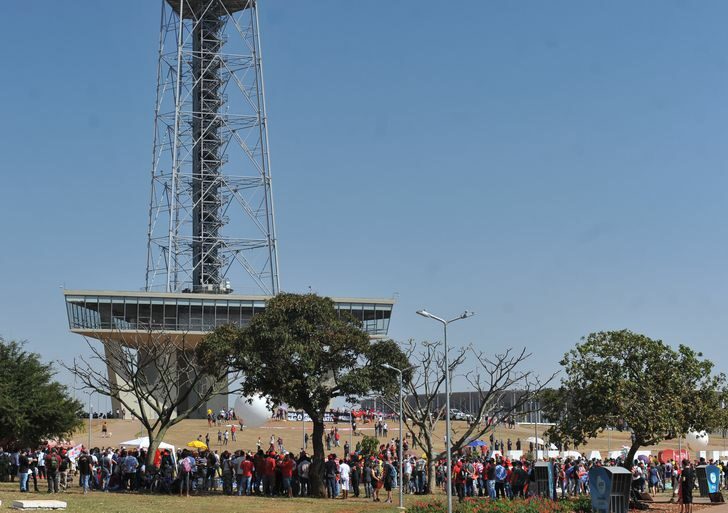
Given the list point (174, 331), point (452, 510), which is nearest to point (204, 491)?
point (452, 510)

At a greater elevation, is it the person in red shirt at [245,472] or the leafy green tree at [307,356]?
the leafy green tree at [307,356]

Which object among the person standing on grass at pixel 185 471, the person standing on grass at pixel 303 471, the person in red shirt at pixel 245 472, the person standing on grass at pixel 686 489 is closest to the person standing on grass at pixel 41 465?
the person standing on grass at pixel 185 471

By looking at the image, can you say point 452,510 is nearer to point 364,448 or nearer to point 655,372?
point 655,372

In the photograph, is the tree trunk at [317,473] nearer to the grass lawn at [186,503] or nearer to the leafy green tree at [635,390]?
the grass lawn at [186,503]

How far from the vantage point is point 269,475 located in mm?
39281

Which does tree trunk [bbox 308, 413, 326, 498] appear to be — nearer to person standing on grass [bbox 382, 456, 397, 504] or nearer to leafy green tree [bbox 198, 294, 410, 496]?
leafy green tree [bbox 198, 294, 410, 496]

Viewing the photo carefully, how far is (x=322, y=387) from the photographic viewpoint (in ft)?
131

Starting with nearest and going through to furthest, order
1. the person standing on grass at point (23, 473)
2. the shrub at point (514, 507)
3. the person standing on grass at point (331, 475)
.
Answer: the shrub at point (514, 507)
the person standing on grass at point (23, 473)
the person standing on grass at point (331, 475)

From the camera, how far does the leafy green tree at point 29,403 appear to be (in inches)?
1841

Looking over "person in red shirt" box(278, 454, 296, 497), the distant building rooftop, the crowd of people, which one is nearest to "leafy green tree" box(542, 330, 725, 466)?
the crowd of people

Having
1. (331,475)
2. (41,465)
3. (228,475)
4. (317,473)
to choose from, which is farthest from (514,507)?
(41,465)

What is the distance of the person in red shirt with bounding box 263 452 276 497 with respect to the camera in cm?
3922

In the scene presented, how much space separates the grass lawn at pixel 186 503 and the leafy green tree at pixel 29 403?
8.29 metres

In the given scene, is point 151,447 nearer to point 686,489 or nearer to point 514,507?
point 514,507
